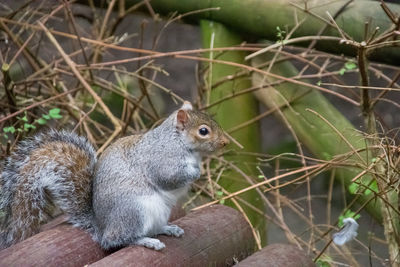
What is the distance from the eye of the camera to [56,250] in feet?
5.60

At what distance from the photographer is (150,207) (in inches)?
74.4

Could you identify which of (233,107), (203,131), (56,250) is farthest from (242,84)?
(56,250)

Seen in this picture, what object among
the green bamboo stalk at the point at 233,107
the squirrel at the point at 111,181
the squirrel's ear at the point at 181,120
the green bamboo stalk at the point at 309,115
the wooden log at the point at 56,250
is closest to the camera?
the wooden log at the point at 56,250

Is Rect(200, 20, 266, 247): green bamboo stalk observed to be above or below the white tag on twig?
above

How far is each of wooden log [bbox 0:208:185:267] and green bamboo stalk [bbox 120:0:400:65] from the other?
0.96m

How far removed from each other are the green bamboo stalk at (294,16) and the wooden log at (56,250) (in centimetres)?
96

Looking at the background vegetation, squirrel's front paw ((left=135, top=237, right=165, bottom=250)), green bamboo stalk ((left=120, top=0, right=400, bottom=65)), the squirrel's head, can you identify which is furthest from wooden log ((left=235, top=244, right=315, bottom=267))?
green bamboo stalk ((left=120, top=0, right=400, bottom=65))

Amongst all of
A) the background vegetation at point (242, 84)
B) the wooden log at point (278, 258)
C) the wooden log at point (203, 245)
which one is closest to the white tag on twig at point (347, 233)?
the wooden log at point (278, 258)

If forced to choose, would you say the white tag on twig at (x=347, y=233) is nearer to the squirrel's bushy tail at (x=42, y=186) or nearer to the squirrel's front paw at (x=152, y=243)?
the squirrel's front paw at (x=152, y=243)

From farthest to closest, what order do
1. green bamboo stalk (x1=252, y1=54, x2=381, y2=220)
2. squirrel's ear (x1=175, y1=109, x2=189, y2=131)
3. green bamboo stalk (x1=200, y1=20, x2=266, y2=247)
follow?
green bamboo stalk (x1=200, y1=20, x2=266, y2=247)
green bamboo stalk (x1=252, y1=54, x2=381, y2=220)
squirrel's ear (x1=175, y1=109, x2=189, y2=131)

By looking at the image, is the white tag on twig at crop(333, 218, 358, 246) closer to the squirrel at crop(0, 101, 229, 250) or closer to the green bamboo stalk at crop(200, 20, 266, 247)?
the squirrel at crop(0, 101, 229, 250)

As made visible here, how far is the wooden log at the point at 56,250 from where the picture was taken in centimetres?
165

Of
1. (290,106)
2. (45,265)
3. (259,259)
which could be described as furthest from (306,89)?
(45,265)

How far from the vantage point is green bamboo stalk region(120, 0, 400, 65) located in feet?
7.97
